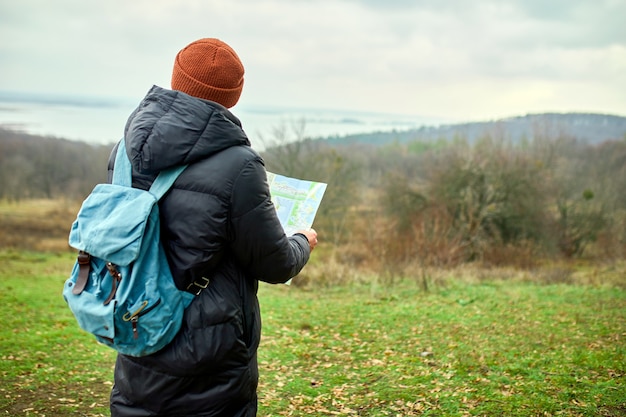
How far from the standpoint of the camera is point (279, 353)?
647 cm

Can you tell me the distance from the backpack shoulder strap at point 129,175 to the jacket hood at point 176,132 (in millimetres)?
40

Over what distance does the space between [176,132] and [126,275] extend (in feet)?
1.88

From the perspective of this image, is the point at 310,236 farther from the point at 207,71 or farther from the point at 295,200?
the point at 207,71

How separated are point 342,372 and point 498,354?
1.77 m

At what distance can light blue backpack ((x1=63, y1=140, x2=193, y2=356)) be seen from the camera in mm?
2074

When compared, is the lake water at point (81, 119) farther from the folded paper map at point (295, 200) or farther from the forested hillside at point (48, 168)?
the folded paper map at point (295, 200)

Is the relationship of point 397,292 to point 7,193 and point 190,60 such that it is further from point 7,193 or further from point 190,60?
point 7,193

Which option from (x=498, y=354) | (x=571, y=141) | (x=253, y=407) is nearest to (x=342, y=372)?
(x=498, y=354)

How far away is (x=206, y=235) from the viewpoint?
83.4 inches

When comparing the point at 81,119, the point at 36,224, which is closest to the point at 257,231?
the point at 36,224

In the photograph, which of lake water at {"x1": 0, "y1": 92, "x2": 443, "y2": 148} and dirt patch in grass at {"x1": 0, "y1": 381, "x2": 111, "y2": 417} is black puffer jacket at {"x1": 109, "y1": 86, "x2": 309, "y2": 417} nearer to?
dirt patch in grass at {"x1": 0, "y1": 381, "x2": 111, "y2": 417}

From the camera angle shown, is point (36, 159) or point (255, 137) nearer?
point (255, 137)

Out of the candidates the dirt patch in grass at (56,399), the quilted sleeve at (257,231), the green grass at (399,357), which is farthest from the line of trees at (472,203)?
the quilted sleeve at (257,231)

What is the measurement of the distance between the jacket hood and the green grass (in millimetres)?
3243
